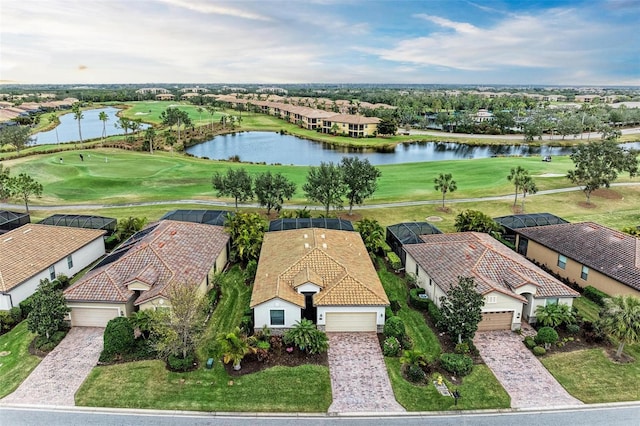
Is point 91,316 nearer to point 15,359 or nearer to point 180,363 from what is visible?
point 15,359

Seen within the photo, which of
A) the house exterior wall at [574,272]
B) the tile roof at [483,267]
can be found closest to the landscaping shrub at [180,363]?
the tile roof at [483,267]

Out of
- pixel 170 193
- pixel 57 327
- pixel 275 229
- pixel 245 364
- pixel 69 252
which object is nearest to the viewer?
pixel 245 364

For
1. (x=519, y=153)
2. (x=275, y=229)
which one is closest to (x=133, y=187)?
(x=275, y=229)

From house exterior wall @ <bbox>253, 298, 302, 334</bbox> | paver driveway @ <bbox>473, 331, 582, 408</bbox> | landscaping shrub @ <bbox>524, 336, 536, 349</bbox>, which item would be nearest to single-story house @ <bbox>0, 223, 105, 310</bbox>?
house exterior wall @ <bbox>253, 298, 302, 334</bbox>

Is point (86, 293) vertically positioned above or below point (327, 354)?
above

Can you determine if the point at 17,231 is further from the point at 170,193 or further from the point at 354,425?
the point at 354,425

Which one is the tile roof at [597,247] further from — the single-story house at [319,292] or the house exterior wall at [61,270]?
the house exterior wall at [61,270]
